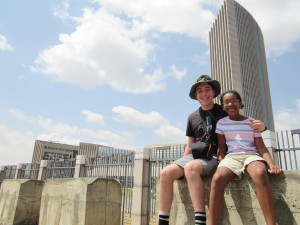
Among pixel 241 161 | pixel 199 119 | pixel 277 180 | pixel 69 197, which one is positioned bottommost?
pixel 69 197

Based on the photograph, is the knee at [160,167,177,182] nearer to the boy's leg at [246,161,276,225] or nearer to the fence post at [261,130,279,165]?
the boy's leg at [246,161,276,225]

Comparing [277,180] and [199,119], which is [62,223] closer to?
[199,119]

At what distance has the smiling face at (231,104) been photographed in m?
2.23

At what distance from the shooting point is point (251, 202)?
5.86 ft

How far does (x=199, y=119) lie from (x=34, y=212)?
16.2 ft

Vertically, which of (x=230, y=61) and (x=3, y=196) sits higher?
(x=230, y=61)

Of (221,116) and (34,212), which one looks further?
(34,212)

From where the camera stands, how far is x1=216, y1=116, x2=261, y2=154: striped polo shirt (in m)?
2.05

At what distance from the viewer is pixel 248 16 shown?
87.1 meters

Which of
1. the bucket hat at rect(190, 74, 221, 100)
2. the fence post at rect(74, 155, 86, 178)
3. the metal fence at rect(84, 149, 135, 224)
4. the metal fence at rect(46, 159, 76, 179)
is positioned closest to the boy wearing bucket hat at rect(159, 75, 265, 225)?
the bucket hat at rect(190, 74, 221, 100)

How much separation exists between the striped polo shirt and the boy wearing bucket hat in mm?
73

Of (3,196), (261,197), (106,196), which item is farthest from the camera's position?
(3,196)

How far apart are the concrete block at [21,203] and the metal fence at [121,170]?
3.03 meters

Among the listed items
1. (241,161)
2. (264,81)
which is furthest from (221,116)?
(264,81)
